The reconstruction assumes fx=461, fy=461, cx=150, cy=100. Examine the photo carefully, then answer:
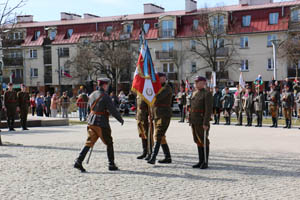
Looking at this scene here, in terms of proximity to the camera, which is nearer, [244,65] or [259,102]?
[259,102]

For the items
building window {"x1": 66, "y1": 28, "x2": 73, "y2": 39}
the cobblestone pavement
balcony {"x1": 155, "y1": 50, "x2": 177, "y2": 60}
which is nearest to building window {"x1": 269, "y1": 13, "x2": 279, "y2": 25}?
balcony {"x1": 155, "y1": 50, "x2": 177, "y2": 60}

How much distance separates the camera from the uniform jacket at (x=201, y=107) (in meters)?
A: 9.09

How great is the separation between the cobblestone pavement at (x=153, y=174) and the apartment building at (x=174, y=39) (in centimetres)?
3427

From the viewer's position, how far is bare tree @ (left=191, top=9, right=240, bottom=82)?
164ft

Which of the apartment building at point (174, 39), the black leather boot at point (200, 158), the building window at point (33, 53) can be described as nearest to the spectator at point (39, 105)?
the apartment building at point (174, 39)

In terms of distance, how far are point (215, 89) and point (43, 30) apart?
48237mm

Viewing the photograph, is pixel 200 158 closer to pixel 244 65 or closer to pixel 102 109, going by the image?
pixel 102 109

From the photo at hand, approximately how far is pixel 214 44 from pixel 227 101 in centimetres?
2945

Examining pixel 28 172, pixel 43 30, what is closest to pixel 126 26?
pixel 43 30

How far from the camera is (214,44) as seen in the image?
165 ft

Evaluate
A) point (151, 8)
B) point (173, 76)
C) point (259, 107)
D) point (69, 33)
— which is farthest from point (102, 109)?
point (69, 33)

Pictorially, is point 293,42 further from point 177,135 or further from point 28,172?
point 28,172

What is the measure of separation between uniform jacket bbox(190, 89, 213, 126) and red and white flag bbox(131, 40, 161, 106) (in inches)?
35.2

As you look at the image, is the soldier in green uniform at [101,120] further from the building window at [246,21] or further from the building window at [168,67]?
the building window at [168,67]
